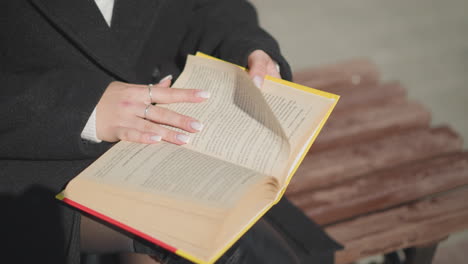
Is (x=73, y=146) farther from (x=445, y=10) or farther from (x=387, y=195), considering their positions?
(x=445, y=10)

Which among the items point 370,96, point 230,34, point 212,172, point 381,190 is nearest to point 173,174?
point 212,172

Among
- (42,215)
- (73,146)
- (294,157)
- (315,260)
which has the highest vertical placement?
(294,157)

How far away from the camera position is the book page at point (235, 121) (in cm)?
114

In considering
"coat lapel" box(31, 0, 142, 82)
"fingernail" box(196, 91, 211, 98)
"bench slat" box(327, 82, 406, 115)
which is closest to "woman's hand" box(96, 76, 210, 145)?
"fingernail" box(196, 91, 211, 98)

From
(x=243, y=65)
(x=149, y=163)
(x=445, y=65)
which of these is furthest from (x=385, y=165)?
(x=445, y=65)

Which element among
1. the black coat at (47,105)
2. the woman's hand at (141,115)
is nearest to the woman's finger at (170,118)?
the woman's hand at (141,115)

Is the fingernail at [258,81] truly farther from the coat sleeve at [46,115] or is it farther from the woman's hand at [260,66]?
the coat sleeve at [46,115]

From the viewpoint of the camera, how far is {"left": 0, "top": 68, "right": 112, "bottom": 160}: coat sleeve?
1252 mm

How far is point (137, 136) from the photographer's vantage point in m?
1.22

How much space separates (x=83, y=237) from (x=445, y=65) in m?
3.11

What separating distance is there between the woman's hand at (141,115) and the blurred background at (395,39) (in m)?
2.28

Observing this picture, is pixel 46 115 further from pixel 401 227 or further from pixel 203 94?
pixel 401 227

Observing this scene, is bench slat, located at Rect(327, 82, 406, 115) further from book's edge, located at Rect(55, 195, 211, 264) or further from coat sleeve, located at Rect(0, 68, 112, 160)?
book's edge, located at Rect(55, 195, 211, 264)

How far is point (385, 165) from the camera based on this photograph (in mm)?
1873
